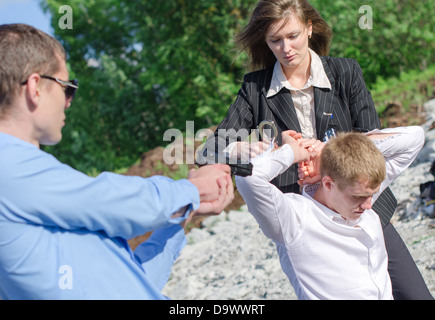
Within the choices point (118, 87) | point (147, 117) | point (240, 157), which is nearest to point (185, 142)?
point (147, 117)

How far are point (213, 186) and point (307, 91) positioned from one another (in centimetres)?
122

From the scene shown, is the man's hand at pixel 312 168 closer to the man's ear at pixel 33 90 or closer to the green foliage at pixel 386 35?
the man's ear at pixel 33 90

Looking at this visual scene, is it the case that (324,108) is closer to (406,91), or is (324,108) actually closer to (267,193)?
(267,193)

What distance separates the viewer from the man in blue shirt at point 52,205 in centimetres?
142

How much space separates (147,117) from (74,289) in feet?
45.6

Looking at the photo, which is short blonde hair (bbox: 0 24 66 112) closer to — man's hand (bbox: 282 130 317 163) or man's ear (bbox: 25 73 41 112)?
man's ear (bbox: 25 73 41 112)

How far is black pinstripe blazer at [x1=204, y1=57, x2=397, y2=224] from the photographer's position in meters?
2.58

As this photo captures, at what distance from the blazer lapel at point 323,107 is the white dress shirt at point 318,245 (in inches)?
21.5

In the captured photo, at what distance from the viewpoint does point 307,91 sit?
8.93 feet

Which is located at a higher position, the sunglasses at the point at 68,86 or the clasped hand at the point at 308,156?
the sunglasses at the point at 68,86

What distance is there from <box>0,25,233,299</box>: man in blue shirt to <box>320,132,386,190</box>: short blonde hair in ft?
2.50

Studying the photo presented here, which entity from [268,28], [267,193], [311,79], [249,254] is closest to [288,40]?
[268,28]

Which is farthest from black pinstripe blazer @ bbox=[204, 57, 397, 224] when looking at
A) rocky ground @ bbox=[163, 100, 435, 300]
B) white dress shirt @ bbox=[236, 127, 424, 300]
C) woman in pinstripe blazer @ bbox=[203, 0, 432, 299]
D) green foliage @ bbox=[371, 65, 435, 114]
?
green foliage @ bbox=[371, 65, 435, 114]

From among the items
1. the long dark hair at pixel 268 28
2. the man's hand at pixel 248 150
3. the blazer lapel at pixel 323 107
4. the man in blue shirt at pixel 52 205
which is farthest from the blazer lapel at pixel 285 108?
the man in blue shirt at pixel 52 205
